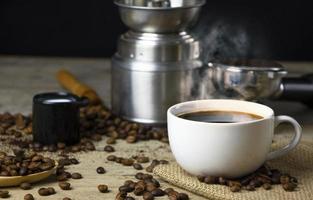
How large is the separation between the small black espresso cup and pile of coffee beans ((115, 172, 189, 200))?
207 mm

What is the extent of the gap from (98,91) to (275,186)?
637 millimetres

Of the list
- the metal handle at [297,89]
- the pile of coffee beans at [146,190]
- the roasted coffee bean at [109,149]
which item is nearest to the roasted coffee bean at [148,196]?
the pile of coffee beans at [146,190]

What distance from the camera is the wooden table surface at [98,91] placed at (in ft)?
3.96

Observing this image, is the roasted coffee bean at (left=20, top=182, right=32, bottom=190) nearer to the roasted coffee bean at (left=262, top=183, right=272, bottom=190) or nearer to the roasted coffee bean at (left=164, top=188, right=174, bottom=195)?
the roasted coffee bean at (left=164, top=188, right=174, bottom=195)

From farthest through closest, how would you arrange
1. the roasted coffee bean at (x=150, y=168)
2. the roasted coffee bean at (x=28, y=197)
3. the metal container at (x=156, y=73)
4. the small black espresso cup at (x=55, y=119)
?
1. the metal container at (x=156, y=73)
2. the small black espresso cup at (x=55, y=119)
3. the roasted coffee bean at (x=150, y=168)
4. the roasted coffee bean at (x=28, y=197)

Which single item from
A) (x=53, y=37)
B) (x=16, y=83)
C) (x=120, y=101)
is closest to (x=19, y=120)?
(x=120, y=101)

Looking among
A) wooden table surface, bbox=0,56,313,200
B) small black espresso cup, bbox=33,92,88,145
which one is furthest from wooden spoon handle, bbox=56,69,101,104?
small black espresso cup, bbox=33,92,88,145

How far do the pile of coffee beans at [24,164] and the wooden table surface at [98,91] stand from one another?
21 millimetres

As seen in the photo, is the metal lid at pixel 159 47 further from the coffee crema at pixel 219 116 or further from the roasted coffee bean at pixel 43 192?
the roasted coffee bean at pixel 43 192

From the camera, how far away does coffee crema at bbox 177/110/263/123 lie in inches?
47.8

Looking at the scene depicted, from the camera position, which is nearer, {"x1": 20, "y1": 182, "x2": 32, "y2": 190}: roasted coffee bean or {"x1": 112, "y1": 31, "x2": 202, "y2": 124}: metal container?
{"x1": 20, "y1": 182, "x2": 32, "y2": 190}: roasted coffee bean

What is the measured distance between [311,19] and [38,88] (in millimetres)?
679

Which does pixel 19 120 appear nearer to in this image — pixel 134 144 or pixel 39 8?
pixel 134 144

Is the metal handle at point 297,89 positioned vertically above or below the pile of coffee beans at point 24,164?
above
